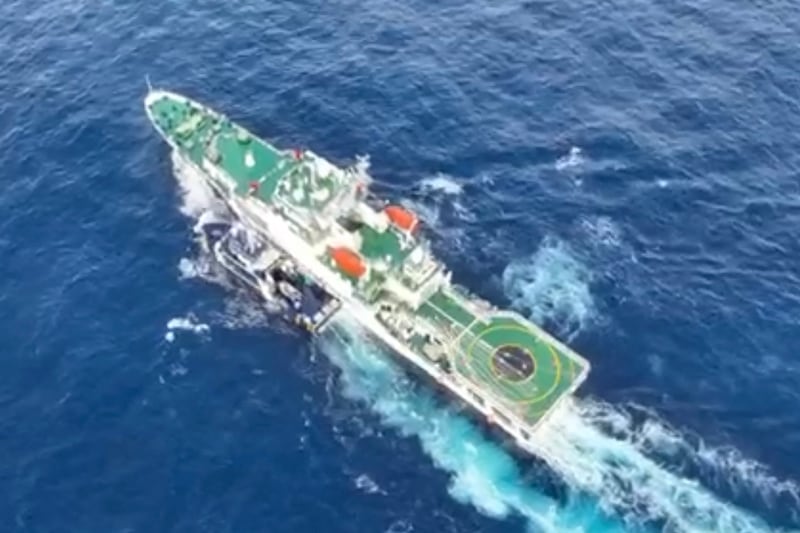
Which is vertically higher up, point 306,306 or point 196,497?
point 306,306

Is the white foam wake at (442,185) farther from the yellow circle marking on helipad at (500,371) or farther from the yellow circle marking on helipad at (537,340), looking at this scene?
the yellow circle marking on helipad at (500,371)

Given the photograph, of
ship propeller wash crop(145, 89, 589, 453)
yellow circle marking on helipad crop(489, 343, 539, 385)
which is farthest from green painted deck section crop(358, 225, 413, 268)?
yellow circle marking on helipad crop(489, 343, 539, 385)

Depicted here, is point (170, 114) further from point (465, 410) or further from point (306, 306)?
point (465, 410)

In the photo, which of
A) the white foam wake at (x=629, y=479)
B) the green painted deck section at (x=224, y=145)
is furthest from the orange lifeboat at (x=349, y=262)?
the white foam wake at (x=629, y=479)

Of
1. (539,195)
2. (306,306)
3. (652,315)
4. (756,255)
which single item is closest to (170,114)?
(306,306)

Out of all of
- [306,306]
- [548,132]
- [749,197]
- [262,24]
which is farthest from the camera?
[262,24]

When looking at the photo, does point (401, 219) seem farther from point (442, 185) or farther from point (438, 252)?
point (442, 185)

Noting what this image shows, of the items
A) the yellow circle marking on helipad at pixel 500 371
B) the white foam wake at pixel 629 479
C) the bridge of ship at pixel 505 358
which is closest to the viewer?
the white foam wake at pixel 629 479
